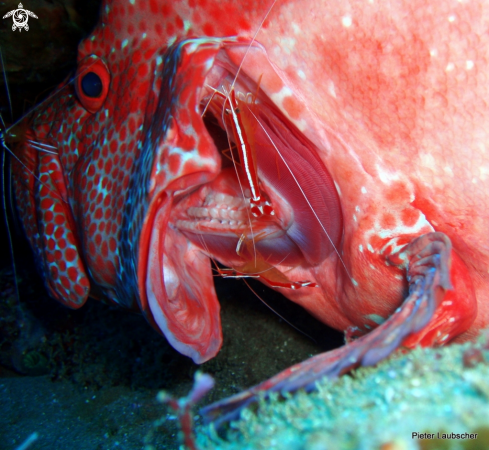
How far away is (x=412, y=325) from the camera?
1.19m

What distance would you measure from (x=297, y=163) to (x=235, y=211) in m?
0.56

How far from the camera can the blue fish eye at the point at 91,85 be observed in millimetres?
2247

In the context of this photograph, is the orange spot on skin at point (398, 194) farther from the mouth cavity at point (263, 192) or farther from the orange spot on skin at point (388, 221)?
the mouth cavity at point (263, 192)

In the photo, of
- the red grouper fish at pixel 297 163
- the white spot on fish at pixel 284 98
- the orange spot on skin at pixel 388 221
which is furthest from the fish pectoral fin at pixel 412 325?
the white spot on fish at pixel 284 98

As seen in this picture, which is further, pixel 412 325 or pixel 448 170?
pixel 448 170

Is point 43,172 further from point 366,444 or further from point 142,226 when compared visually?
point 366,444

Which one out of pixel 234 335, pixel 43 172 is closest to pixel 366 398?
pixel 43 172

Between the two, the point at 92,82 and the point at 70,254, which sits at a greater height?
the point at 92,82

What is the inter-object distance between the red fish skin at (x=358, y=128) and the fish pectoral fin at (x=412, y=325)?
0.02 metres

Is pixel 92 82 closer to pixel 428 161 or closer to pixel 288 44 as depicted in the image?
pixel 288 44

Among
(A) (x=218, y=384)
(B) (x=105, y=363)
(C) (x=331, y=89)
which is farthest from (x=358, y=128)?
(B) (x=105, y=363)

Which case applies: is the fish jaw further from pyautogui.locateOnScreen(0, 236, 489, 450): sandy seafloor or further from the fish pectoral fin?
the fish pectoral fin

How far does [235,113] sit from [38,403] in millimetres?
3538

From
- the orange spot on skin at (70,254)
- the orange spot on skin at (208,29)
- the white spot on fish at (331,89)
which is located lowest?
the orange spot on skin at (70,254)
